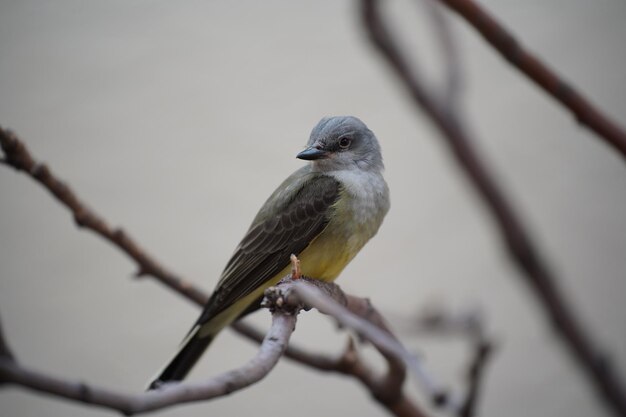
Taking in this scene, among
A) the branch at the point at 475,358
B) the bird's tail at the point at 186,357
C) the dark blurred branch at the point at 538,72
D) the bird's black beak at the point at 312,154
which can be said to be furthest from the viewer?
the bird's tail at the point at 186,357

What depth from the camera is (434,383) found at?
0.76 metres

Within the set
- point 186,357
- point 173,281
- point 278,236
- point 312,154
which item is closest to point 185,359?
point 186,357

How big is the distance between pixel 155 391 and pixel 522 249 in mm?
540

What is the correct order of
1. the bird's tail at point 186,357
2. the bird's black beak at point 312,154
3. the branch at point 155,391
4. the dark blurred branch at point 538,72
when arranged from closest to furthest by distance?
the branch at point 155,391 → the dark blurred branch at point 538,72 → the bird's black beak at point 312,154 → the bird's tail at point 186,357

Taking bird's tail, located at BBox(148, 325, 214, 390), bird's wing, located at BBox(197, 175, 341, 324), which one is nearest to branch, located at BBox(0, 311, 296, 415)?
bird's wing, located at BBox(197, 175, 341, 324)

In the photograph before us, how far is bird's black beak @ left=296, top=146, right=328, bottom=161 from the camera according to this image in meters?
1.77

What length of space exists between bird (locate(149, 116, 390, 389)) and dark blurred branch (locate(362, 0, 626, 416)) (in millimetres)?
760

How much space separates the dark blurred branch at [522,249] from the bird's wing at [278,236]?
873 millimetres

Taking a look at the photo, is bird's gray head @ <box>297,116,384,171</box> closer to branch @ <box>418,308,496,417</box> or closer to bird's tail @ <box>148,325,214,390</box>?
bird's tail @ <box>148,325,214,390</box>

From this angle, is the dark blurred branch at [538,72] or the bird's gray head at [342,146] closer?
the dark blurred branch at [538,72]

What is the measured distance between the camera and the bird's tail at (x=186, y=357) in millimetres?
2000

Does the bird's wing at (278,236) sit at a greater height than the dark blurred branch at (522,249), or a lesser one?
lesser

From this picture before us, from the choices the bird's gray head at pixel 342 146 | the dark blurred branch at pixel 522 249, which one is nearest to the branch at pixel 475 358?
the dark blurred branch at pixel 522 249

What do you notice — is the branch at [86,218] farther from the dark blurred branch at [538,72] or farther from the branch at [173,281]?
the dark blurred branch at [538,72]
